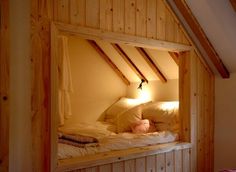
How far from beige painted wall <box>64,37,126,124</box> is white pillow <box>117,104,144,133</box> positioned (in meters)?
0.83

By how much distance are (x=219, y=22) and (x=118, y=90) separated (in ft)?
7.66

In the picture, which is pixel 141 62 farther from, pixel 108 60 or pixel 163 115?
pixel 163 115

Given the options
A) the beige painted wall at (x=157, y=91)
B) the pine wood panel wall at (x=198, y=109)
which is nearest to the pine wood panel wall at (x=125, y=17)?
the pine wood panel wall at (x=198, y=109)

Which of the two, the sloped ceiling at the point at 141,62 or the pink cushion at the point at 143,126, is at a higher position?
the sloped ceiling at the point at 141,62

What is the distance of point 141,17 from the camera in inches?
117

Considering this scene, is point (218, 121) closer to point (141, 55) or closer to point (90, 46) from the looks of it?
point (141, 55)

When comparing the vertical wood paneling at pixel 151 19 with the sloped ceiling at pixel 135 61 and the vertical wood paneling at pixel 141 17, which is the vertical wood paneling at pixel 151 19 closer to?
the vertical wood paneling at pixel 141 17

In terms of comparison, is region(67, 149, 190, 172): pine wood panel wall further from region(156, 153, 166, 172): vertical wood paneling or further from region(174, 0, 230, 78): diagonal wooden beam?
region(174, 0, 230, 78): diagonal wooden beam

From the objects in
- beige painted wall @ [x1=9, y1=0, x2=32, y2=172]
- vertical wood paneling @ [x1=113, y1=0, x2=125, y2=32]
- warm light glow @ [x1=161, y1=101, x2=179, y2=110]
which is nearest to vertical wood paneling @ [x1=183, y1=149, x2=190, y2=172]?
warm light glow @ [x1=161, y1=101, x2=179, y2=110]

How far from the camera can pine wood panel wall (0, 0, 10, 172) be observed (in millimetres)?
Result: 2016

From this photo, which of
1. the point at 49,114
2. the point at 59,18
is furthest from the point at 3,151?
the point at 59,18

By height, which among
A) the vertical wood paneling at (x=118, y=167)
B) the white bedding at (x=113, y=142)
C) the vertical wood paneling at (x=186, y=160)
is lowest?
the vertical wood paneling at (x=186, y=160)

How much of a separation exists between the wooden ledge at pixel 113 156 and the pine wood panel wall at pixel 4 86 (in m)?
0.45

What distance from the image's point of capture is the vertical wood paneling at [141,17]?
294 centimetres
